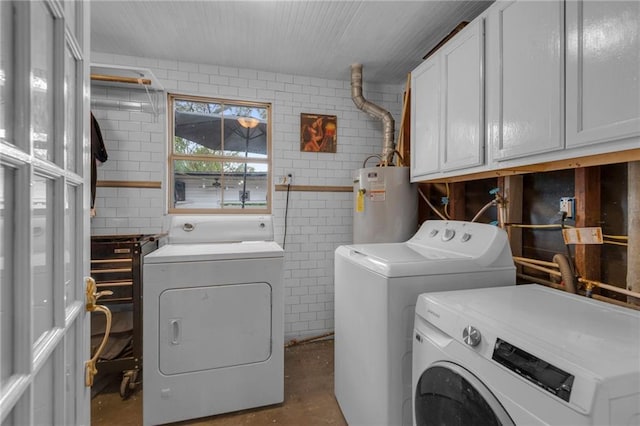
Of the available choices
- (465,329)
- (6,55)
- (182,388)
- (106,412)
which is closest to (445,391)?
(465,329)

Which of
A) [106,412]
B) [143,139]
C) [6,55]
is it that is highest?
[143,139]

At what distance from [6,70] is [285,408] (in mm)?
2156

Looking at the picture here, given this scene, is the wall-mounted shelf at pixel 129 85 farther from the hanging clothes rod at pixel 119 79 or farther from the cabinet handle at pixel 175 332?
the cabinet handle at pixel 175 332

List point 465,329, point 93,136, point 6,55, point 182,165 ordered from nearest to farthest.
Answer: point 6,55, point 465,329, point 93,136, point 182,165

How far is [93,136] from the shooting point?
2232mm

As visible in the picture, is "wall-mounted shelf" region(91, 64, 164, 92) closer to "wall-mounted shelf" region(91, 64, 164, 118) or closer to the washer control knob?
"wall-mounted shelf" region(91, 64, 164, 118)

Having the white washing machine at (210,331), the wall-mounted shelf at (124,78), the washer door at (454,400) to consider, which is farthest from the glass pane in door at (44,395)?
the wall-mounted shelf at (124,78)

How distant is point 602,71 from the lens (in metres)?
1.03

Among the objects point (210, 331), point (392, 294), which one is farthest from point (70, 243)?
point (210, 331)

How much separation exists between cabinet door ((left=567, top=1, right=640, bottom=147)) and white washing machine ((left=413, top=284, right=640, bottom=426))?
2.05 feet

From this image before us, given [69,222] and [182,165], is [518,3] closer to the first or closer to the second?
[69,222]

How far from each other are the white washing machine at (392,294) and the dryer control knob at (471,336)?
14.9 inches

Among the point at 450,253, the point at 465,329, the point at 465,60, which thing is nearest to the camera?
the point at 465,329

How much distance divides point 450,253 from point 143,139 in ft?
8.42
